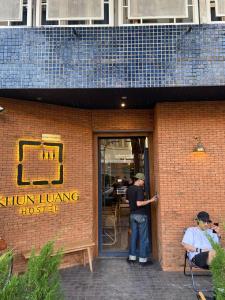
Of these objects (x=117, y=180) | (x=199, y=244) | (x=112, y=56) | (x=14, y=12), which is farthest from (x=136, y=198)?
(x=14, y=12)

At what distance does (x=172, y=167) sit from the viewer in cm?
589

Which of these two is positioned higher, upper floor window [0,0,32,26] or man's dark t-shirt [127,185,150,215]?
upper floor window [0,0,32,26]

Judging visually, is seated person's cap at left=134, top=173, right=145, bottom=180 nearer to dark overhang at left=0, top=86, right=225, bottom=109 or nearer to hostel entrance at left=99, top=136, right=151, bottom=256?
hostel entrance at left=99, top=136, right=151, bottom=256

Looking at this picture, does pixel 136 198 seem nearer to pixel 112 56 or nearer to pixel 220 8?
pixel 112 56

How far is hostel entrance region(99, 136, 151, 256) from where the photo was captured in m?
6.78

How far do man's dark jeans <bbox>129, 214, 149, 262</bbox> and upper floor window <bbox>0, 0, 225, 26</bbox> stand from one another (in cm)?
417

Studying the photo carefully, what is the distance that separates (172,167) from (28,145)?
10.4ft

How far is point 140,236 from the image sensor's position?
6.08 m

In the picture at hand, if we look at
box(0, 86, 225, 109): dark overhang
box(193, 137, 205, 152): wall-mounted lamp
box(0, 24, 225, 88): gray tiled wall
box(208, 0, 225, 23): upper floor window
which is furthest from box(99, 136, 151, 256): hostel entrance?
box(208, 0, 225, 23): upper floor window

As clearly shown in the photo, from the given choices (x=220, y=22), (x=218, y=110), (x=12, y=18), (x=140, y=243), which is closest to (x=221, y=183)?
(x=218, y=110)

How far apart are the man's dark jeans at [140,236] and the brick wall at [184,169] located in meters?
0.32

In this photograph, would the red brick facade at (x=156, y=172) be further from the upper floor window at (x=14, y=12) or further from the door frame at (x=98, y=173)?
the upper floor window at (x=14, y=12)

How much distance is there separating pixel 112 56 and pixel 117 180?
3.16 meters

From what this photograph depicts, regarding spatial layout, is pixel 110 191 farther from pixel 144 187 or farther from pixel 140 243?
pixel 140 243
